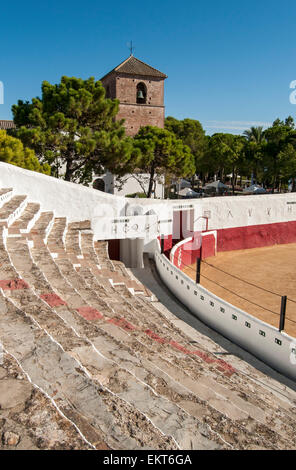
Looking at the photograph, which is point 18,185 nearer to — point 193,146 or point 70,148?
point 70,148

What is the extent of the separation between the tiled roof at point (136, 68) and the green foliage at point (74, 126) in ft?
41.6

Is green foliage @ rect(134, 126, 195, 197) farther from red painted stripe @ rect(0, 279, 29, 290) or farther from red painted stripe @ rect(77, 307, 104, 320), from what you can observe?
red painted stripe @ rect(0, 279, 29, 290)

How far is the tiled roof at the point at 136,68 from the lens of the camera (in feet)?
110

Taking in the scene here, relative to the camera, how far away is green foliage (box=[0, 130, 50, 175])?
1605cm

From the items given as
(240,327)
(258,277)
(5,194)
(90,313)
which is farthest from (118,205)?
(90,313)

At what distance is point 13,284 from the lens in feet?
19.3

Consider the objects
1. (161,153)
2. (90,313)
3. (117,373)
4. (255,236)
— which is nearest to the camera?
(117,373)

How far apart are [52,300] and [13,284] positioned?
2.29ft

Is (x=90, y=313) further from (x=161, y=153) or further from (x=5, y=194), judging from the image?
(x=161, y=153)

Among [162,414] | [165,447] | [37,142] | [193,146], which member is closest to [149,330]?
[162,414]

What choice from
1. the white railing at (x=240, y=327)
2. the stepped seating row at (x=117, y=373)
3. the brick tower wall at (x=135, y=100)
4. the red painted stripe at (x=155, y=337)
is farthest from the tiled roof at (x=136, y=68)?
the red painted stripe at (x=155, y=337)

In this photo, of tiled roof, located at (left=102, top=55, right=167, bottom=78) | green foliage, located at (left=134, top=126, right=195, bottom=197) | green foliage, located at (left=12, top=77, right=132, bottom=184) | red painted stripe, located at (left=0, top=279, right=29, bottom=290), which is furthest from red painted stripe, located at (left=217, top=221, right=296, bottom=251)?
tiled roof, located at (left=102, top=55, right=167, bottom=78)

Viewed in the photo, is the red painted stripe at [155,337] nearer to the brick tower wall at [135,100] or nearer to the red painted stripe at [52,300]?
the red painted stripe at [52,300]

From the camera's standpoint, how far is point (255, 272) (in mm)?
16984
